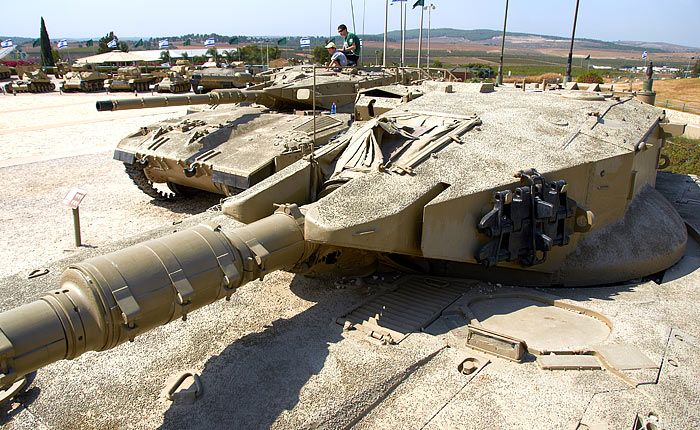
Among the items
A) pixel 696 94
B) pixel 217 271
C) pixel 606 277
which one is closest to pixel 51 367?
pixel 217 271

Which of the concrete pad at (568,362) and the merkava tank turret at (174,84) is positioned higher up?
the merkava tank turret at (174,84)

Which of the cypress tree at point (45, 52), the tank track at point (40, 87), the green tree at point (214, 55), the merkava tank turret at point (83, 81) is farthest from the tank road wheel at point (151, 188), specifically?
the cypress tree at point (45, 52)

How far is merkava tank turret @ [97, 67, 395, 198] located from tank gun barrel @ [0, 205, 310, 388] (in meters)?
3.69

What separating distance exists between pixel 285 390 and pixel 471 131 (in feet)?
14.1

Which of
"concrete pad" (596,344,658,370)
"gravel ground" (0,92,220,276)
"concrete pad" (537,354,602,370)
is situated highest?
"concrete pad" (596,344,658,370)

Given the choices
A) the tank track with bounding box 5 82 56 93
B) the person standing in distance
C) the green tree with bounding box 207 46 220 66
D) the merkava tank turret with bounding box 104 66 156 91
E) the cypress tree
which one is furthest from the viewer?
the cypress tree

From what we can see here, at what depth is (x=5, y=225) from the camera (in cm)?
1117

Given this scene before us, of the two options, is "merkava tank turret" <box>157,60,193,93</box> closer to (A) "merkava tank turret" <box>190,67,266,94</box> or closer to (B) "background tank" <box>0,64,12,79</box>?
(A) "merkava tank turret" <box>190,67,266,94</box>

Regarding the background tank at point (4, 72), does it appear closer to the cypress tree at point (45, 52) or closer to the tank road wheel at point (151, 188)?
the cypress tree at point (45, 52)

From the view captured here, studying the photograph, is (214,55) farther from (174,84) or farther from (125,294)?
(125,294)

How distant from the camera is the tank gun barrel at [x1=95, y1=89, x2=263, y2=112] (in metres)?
10.7

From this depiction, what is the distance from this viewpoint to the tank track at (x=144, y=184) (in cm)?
1165

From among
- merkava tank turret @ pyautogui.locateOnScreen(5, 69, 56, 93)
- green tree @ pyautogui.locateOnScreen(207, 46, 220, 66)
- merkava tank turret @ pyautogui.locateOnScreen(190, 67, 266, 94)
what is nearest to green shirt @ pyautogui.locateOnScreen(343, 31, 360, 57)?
merkava tank turret @ pyautogui.locateOnScreen(190, 67, 266, 94)

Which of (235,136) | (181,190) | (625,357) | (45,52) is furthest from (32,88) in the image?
(625,357)
